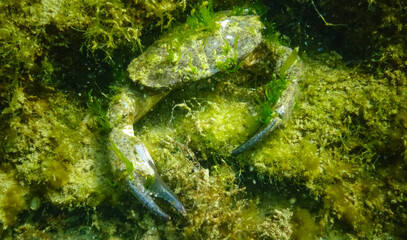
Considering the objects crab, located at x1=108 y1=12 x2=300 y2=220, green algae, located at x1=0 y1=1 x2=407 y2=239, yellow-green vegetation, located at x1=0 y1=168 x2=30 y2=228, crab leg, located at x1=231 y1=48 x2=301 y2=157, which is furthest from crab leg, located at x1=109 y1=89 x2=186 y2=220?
yellow-green vegetation, located at x1=0 y1=168 x2=30 y2=228

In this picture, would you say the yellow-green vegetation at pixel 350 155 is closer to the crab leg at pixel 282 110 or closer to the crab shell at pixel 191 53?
the crab leg at pixel 282 110

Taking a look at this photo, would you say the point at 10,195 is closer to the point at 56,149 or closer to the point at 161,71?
the point at 56,149

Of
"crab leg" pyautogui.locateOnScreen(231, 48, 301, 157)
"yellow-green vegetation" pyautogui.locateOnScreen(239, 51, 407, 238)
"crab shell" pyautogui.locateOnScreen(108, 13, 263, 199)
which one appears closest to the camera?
"crab shell" pyautogui.locateOnScreen(108, 13, 263, 199)

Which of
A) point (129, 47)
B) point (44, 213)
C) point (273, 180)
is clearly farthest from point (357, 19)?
point (44, 213)

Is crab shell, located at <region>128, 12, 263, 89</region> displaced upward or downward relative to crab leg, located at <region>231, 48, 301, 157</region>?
upward

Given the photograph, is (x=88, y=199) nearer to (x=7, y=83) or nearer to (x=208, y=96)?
(x=7, y=83)

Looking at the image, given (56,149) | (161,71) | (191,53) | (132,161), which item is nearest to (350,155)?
(191,53)

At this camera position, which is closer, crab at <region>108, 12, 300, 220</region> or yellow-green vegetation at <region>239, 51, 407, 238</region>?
crab at <region>108, 12, 300, 220</region>

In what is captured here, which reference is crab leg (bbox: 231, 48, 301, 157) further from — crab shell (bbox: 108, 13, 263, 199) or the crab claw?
the crab claw

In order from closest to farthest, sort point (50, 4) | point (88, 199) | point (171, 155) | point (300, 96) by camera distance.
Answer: point (50, 4)
point (88, 199)
point (171, 155)
point (300, 96)
